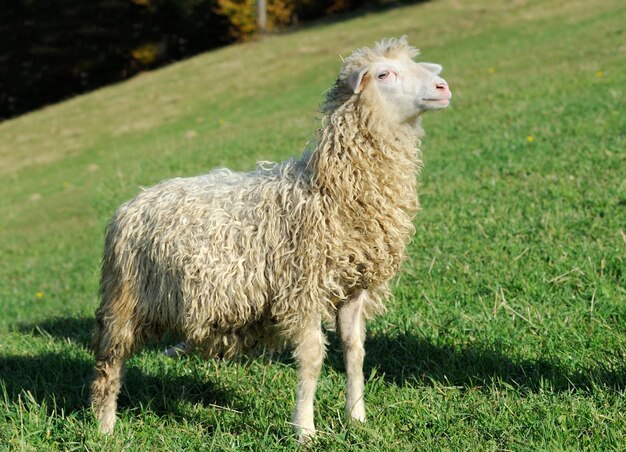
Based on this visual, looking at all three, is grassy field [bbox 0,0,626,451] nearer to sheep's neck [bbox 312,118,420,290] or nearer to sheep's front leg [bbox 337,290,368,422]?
sheep's front leg [bbox 337,290,368,422]

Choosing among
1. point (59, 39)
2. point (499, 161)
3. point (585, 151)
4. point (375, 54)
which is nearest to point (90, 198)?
point (499, 161)

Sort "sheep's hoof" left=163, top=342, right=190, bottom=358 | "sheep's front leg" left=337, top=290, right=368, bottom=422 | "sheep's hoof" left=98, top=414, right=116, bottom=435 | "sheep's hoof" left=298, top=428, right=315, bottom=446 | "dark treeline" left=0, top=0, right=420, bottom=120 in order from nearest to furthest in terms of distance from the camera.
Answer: "sheep's hoof" left=298, top=428, right=315, bottom=446, "sheep's front leg" left=337, top=290, right=368, bottom=422, "sheep's hoof" left=98, top=414, right=116, bottom=435, "sheep's hoof" left=163, top=342, right=190, bottom=358, "dark treeline" left=0, top=0, right=420, bottom=120

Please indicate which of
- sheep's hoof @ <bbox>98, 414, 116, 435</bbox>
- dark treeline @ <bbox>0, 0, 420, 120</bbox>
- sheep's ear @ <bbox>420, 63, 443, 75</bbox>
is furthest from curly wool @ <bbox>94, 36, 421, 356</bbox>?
dark treeline @ <bbox>0, 0, 420, 120</bbox>

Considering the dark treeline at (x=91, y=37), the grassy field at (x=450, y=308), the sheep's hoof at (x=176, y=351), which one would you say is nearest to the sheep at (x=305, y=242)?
the grassy field at (x=450, y=308)

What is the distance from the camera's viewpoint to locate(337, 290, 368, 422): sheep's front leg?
12.6ft

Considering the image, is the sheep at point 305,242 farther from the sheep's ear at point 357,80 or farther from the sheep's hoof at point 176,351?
the sheep's hoof at point 176,351

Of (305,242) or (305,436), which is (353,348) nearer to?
(305,436)

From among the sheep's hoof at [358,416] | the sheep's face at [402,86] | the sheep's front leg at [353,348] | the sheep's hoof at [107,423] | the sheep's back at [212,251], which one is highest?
the sheep's face at [402,86]

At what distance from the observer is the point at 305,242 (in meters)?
3.71

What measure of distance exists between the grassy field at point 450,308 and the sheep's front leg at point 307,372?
94mm

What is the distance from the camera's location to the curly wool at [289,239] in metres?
3.73

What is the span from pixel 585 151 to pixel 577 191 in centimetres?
150

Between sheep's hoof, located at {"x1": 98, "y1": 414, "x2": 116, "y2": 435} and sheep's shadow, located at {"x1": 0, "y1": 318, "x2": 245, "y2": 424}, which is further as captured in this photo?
sheep's shadow, located at {"x1": 0, "y1": 318, "x2": 245, "y2": 424}

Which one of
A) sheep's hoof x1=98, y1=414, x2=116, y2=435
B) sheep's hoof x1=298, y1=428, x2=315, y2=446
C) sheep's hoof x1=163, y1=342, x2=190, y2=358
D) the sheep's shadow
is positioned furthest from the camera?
sheep's hoof x1=163, y1=342, x2=190, y2=358
